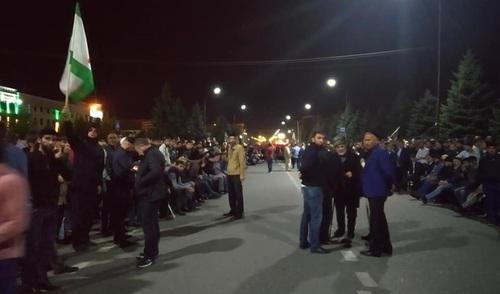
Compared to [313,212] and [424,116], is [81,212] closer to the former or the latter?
[313,212]

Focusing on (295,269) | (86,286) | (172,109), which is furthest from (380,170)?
(172,109)

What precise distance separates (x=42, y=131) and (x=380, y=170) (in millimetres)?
5312

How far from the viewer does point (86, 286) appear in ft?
23.7

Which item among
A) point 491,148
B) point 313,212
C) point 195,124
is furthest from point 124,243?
point 195,124

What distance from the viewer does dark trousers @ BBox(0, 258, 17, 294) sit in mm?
4176

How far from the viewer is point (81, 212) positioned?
979cm

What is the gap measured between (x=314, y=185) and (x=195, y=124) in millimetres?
69385

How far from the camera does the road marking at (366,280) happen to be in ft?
23.4

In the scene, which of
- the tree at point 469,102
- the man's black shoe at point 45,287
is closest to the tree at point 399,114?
the tree at point 469,102

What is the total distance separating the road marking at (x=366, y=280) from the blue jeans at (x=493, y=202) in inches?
234

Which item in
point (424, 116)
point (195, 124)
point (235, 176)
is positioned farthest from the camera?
point (195, 124)

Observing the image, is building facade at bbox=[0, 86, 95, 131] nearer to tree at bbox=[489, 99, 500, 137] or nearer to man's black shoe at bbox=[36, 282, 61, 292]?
tree at bbox=[489, 99, 500, 137]

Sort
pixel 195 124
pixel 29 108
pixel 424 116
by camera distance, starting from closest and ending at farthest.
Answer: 1. pixel 424 116
2. pixel 29 108
3. pixel 195 124

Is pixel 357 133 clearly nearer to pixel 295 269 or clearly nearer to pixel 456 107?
pixel 456 107
